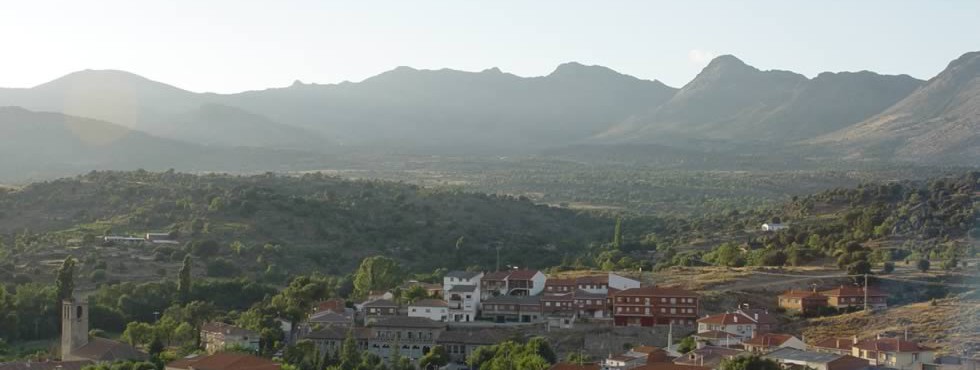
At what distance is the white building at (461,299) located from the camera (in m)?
56.3

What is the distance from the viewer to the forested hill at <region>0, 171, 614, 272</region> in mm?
81875

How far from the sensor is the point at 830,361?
135 feet

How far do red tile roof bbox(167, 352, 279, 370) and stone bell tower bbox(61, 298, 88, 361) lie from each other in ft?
21.5

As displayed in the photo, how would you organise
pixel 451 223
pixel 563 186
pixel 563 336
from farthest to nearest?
pixel 563 186 < pixel 451 223 < pixel 563 336

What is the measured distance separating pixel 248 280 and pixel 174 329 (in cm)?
1435

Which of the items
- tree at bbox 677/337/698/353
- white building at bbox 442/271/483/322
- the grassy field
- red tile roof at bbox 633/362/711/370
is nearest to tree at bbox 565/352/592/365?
tree at bbox 677/337/698/353

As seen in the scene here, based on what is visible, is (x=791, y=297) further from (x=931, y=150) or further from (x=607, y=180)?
(x=931, y=150)

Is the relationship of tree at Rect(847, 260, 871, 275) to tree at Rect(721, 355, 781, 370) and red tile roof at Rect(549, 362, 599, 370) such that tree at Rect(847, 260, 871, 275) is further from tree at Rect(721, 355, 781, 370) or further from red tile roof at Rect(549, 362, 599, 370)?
tree at Rect(721, 355, 781, 370)

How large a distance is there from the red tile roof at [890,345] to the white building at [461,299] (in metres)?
17.5

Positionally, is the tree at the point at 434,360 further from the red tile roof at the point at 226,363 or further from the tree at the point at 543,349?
the red tile roof at the point at 226,363

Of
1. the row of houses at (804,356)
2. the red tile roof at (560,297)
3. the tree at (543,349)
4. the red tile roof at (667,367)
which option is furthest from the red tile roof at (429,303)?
the red tile roof at (667,367)

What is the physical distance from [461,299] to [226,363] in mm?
15457

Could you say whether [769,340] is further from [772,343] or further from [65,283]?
[65,283]

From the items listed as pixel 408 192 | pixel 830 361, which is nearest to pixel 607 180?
pixel 408 192
